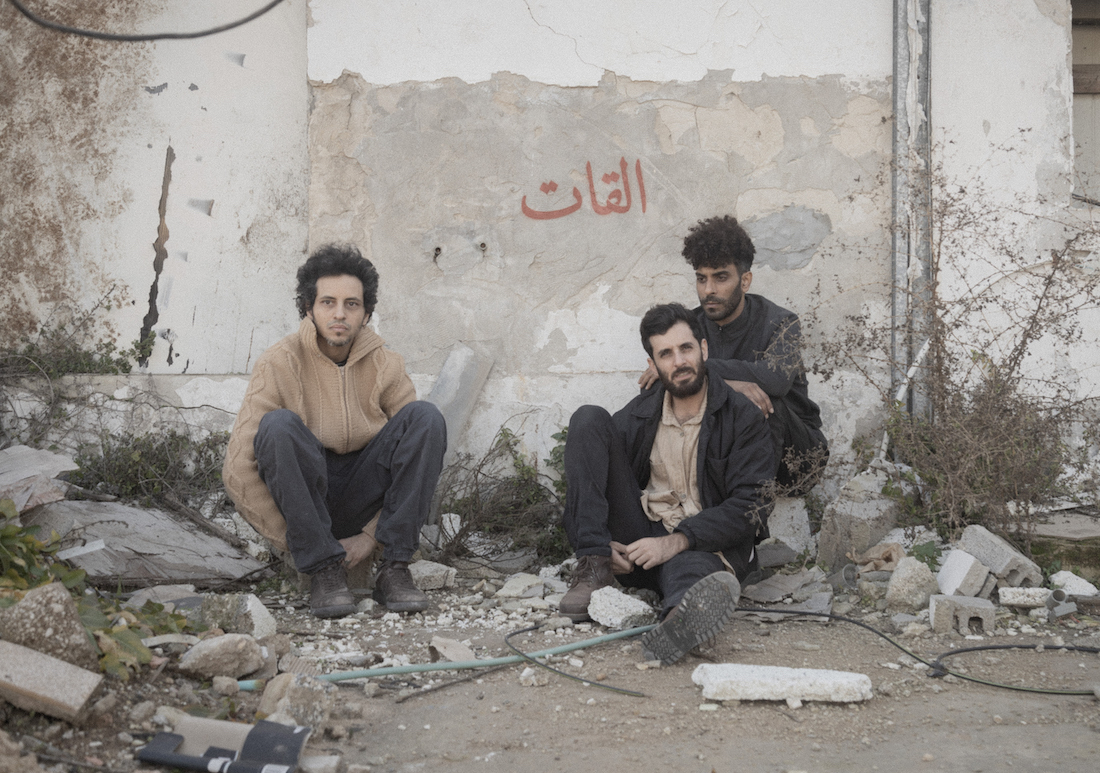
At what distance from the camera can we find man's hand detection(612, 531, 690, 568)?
3.35m

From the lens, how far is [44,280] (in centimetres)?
550

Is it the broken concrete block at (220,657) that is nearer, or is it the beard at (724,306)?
the broken concrete block at (220,657)

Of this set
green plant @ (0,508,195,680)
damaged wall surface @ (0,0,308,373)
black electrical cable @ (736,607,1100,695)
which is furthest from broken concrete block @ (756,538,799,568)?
damaged wall surface @ (0,0,308,373)

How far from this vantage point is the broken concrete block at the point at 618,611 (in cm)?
322

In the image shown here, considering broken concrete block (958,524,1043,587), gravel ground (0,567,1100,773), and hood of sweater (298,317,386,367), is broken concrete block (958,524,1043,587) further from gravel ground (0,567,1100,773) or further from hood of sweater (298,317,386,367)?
hood of sweater (298,317,386,367)

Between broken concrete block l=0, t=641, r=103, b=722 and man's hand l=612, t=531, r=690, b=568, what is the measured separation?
1.86 metres

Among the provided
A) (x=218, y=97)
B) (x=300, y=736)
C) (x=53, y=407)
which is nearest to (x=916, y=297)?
(x=300, y=736)

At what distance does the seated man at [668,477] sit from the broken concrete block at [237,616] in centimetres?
108

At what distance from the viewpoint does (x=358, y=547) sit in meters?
3.75

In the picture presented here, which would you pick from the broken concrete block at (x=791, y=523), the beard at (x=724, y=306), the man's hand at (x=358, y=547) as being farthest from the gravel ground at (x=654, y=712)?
the beard at (x=724, y=306)

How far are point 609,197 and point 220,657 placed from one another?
333cm

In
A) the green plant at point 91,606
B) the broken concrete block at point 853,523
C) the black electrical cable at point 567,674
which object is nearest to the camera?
the green plant at point 91,606

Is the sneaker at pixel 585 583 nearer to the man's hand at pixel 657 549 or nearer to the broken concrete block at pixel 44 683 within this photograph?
the man's hand at pixel 657 549

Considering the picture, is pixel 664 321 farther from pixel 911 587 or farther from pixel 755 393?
pixel 911 587
